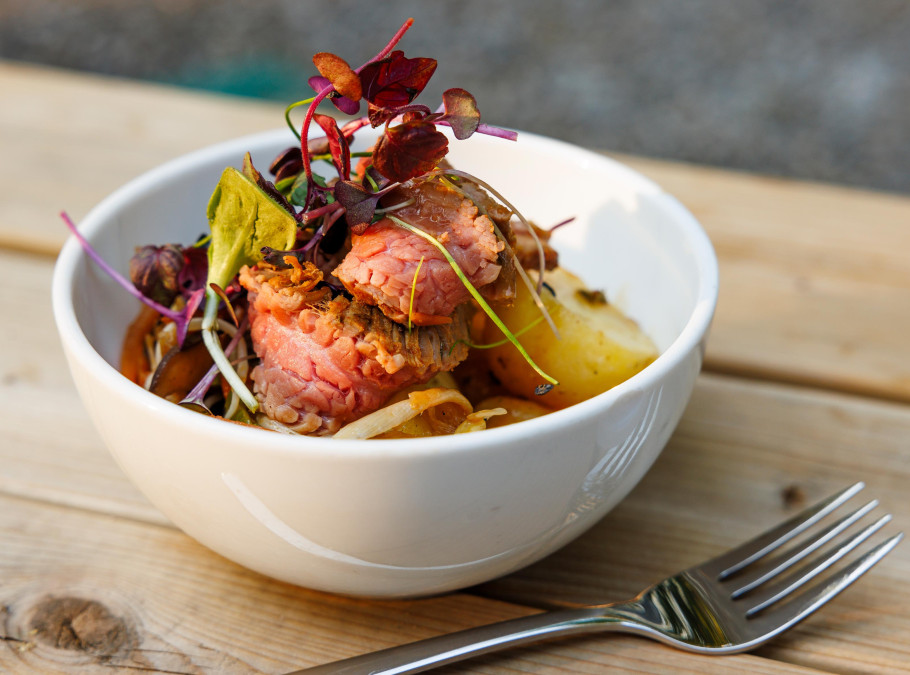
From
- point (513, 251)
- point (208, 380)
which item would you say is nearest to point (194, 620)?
point (208, 380)

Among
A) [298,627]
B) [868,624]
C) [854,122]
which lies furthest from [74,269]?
[854,122]

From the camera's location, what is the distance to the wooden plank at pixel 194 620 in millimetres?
1079

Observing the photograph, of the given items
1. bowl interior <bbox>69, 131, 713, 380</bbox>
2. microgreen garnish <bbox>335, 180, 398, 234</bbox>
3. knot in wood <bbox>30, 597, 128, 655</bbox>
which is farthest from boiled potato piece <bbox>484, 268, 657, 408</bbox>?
knot in wood <bbox>30, 597, 128, 655</bbox>

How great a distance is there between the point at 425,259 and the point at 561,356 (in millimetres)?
Result: 328

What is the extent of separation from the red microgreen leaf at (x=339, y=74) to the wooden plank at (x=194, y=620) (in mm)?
670

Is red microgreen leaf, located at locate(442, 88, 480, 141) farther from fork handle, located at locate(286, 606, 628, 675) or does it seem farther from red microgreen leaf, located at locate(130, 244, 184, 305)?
fork handle, located at locate(286, 606, 628, 675)

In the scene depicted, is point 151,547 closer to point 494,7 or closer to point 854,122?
point 854,122

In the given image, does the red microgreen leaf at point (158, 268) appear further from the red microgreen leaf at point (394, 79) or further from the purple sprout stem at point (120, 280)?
the red microgreen leaf at point (394, 79)

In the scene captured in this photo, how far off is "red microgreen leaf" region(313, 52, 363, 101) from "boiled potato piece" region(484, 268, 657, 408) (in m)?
0.37

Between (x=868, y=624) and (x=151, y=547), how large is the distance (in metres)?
1.02

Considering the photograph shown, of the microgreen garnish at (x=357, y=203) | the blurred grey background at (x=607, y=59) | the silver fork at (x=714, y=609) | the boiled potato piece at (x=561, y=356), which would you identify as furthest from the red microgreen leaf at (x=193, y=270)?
the blurred grey background at (x=607, y=59)

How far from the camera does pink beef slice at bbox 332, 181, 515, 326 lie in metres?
1.02

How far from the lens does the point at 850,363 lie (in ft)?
5.58

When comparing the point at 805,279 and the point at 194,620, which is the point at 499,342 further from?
the point at 805,279
